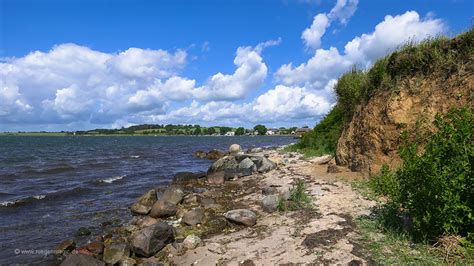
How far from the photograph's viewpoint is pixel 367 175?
43.3 feet

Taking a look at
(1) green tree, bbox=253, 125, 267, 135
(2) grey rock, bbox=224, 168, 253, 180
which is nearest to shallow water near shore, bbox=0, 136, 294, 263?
Result: (2) grey rock, bbox=224, 168, 253, 180

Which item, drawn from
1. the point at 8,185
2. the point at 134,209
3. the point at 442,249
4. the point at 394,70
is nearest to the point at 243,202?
the point at 134,209

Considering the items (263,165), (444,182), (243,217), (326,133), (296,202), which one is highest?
(326,133)

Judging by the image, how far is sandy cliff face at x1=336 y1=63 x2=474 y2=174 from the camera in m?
10.7

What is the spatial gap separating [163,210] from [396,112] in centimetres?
864

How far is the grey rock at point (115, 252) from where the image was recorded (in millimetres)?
9055

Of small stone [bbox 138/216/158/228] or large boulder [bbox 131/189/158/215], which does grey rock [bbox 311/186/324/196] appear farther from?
large boulder [bbox 131/189/158/215]

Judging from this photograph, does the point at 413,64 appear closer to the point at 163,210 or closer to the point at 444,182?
the point at 444,182

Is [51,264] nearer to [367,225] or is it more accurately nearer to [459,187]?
[367,225]

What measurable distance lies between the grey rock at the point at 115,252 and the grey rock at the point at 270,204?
4079 millimetres

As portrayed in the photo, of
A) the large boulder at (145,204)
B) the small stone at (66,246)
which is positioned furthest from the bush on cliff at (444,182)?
the large boulder at (145,204)

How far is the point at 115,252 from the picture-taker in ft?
30.1

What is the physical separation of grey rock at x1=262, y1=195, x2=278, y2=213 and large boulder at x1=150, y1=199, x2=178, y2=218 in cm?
350

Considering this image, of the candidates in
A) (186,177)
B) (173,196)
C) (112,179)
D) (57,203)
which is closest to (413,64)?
(173,196)
